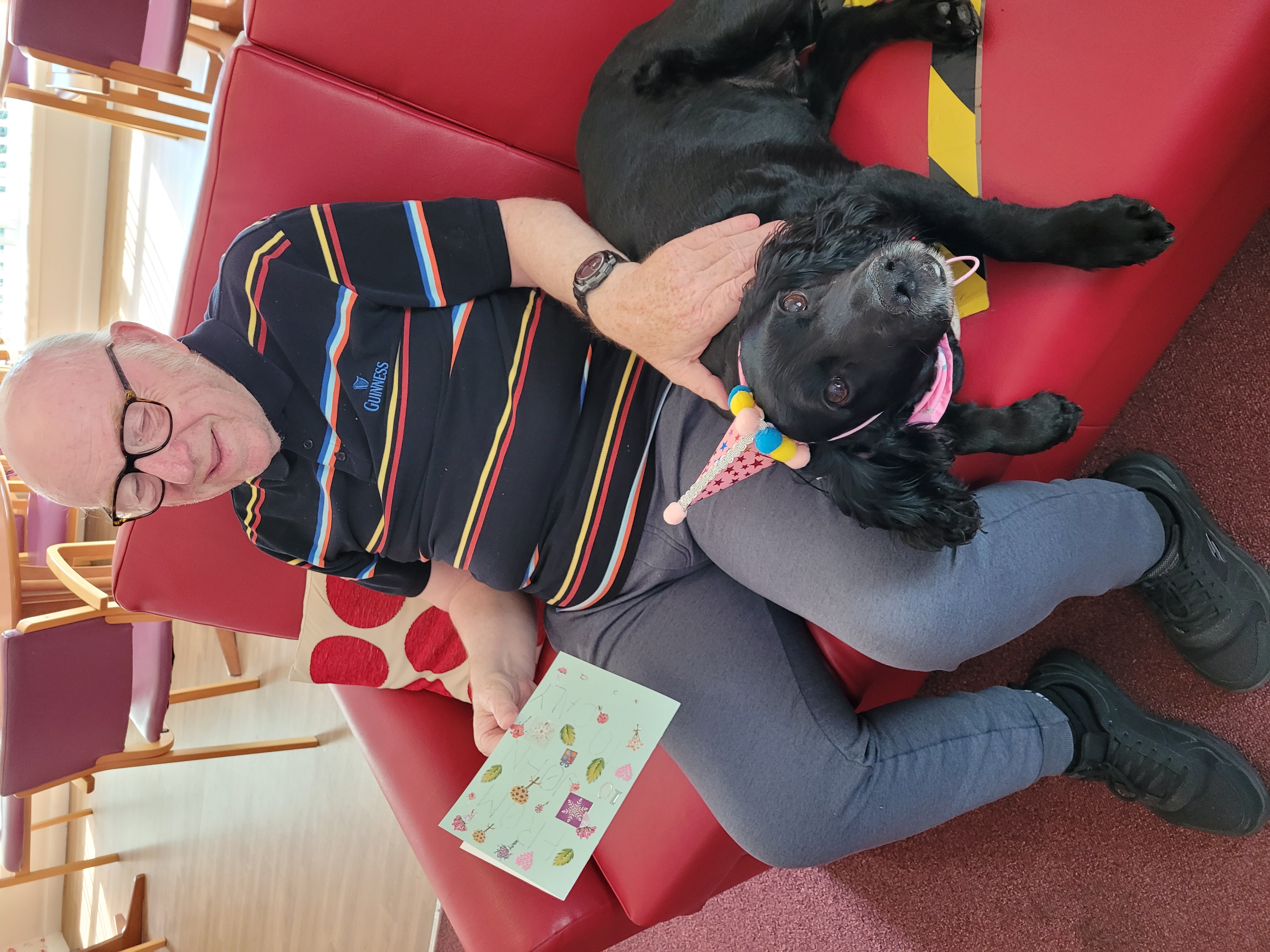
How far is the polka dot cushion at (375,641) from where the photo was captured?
1.68m

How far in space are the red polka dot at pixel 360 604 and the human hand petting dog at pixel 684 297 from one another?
2.74 feet

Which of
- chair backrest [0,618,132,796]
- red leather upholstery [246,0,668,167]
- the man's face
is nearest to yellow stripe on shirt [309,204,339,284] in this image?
the man's face

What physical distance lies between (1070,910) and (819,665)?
740 mm

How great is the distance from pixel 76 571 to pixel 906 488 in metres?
2.80

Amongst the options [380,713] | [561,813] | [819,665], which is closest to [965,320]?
[819,665]

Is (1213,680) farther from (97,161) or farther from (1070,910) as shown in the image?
(97,161)

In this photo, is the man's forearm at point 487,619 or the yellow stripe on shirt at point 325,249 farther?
the man's forearm at point 487,619

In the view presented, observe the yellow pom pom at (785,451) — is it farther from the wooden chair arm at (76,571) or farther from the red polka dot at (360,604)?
the wooden chair arm at (76,571)

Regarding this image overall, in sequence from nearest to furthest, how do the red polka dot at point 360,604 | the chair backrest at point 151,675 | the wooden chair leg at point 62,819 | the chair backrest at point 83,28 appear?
1. the red polka dot at point 360,604
2. the chair backrest at point 83,28
3. the chair backrest at point 151,675
4. the wooden chair leg at point 62,819

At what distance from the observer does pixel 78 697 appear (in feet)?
8.16

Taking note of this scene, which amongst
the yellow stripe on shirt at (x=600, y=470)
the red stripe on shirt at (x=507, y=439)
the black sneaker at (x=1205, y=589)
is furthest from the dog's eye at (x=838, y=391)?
the black sneaker at (x=1205, y=589)

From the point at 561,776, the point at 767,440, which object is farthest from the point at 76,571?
the point at 767,440

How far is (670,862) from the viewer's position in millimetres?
1458

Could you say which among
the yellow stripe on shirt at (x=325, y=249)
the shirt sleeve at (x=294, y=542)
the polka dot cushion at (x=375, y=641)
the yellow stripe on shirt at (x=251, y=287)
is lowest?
the polka dot cushion at (x=375, y=641)
